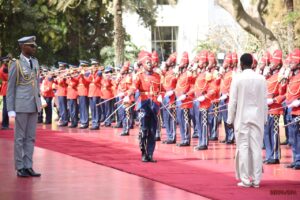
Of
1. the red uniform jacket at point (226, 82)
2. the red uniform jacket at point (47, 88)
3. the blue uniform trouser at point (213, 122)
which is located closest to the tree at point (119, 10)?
the red uniform jacket at point (47, 88)

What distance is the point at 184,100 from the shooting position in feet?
55.1

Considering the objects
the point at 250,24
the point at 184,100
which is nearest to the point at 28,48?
the point at 184,100

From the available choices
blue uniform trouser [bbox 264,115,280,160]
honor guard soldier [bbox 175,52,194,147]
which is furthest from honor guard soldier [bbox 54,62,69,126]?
blue uniform trouser [bbox 264,115,280,160]

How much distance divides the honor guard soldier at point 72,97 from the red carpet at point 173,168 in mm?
3018

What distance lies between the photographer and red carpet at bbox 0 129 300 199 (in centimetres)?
1069

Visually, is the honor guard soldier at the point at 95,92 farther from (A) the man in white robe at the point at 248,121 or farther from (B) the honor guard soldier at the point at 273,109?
(A) the man in white robe at the point at 248,121

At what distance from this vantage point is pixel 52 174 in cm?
1237

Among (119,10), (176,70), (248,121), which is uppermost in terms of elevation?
(119,10)

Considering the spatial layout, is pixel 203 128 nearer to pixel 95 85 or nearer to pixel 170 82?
pixel 170 82

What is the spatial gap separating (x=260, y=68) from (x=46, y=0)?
55.8 ft

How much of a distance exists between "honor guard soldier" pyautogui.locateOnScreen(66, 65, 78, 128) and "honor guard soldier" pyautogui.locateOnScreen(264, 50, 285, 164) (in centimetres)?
879

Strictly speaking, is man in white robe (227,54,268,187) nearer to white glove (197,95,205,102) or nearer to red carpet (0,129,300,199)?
red carpet (0,129,300,199)

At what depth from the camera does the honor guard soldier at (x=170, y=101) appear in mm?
17297

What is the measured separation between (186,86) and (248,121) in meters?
5.87
